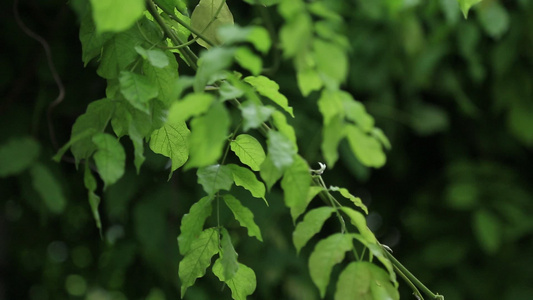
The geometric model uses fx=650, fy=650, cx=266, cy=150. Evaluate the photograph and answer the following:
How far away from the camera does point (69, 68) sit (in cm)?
144

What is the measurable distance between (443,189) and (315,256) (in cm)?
153

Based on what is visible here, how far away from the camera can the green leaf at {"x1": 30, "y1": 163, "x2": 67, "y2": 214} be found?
110 cm

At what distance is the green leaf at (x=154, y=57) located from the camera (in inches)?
17.2

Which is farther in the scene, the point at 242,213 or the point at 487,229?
the point at 487,229

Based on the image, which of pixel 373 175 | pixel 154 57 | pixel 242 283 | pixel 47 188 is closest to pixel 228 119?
pixel 154 57

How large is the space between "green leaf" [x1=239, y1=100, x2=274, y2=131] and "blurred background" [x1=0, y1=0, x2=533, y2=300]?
0.82m

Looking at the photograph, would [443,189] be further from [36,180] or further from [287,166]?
[287,166]

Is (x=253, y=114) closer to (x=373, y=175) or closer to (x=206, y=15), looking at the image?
(x=206, y=15)

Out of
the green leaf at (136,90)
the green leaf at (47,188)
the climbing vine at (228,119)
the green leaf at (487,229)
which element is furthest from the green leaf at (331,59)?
the green leaf at (487,229)

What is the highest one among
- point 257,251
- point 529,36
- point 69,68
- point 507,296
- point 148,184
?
point 529,36

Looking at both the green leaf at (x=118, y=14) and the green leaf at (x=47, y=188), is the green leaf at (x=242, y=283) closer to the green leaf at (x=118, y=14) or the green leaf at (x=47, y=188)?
the green leaf at (x=118, y=14)

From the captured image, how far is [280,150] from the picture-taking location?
393 mm

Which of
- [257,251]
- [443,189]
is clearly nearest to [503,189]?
[443,189]

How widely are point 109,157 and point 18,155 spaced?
82cm
